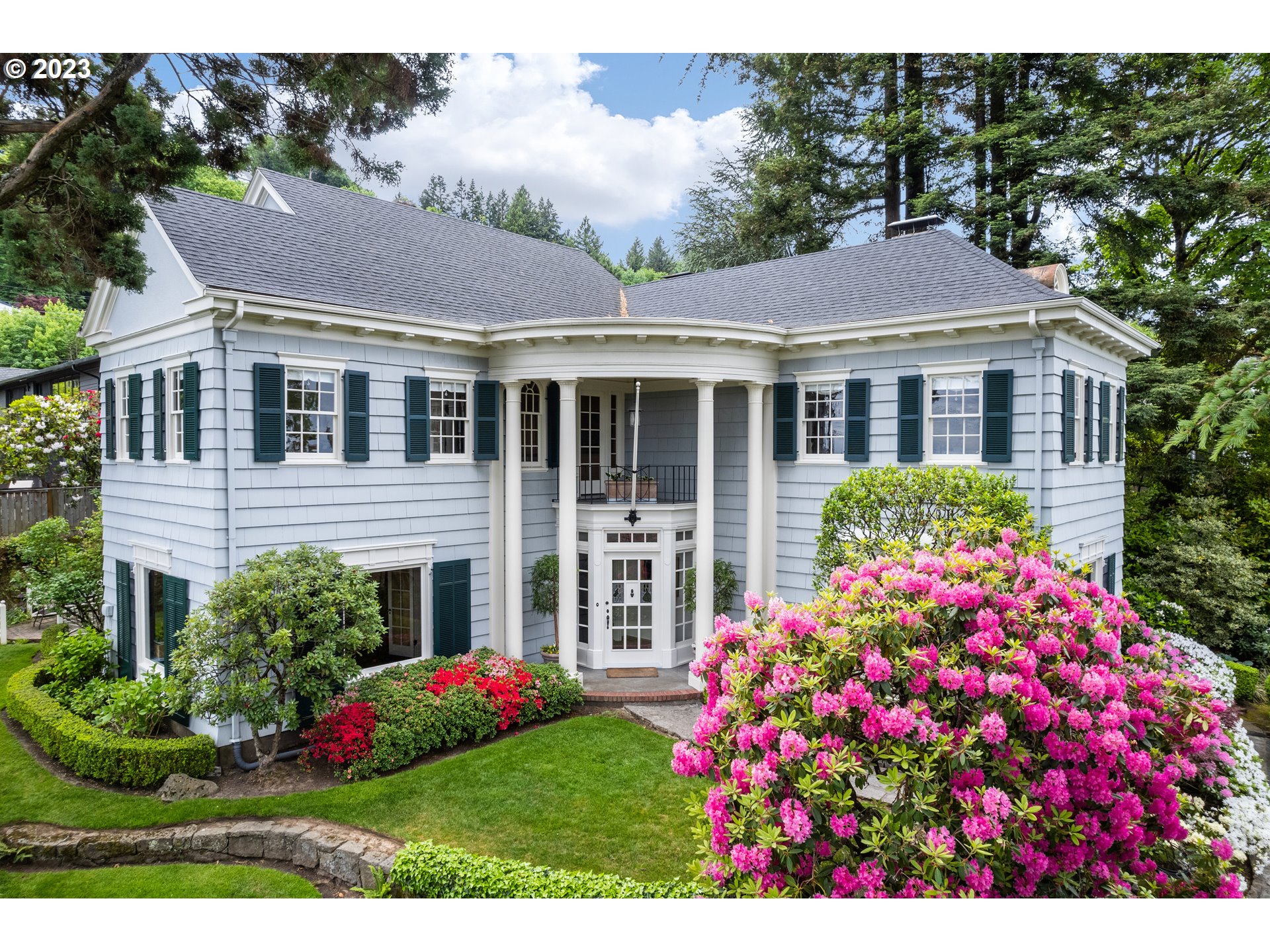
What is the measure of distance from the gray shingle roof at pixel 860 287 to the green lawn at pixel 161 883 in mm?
10625

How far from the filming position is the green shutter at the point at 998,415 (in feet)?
33.3

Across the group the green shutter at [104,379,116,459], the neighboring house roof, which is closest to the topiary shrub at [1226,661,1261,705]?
the green shutter at [104,379,116,459]

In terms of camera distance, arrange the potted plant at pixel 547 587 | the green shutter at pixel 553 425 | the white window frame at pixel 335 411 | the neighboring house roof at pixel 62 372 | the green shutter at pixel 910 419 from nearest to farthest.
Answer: the white window frame at pixel 335 411 → the green shutter at pixel 910 419 → the potted plant at pixel 547 587 → the green shutter at pixel 553 425 → the neighboring house roof at pixel 62 372

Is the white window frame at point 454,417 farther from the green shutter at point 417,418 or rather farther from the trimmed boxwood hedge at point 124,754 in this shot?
the trimmed boxwood hedge at point 124,754

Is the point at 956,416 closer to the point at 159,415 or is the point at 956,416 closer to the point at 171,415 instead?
the point at 171,415

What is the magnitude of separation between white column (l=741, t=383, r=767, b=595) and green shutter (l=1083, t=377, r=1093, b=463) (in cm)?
536

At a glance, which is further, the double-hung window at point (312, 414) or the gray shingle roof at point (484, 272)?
the gray shingle roof at point (484, 272)

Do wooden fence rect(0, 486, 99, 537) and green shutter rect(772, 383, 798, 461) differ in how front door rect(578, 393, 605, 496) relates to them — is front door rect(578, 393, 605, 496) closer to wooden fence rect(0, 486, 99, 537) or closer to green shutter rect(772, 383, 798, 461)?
green shutter rect(772, 383, 798, 461)

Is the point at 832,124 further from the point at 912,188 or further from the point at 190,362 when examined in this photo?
the point at 190,362

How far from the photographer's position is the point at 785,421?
1243 centimetres

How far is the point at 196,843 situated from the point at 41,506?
15.3 meters

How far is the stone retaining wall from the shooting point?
7.00 meters

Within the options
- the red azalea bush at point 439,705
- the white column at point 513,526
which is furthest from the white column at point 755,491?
the white column at point 513,526
